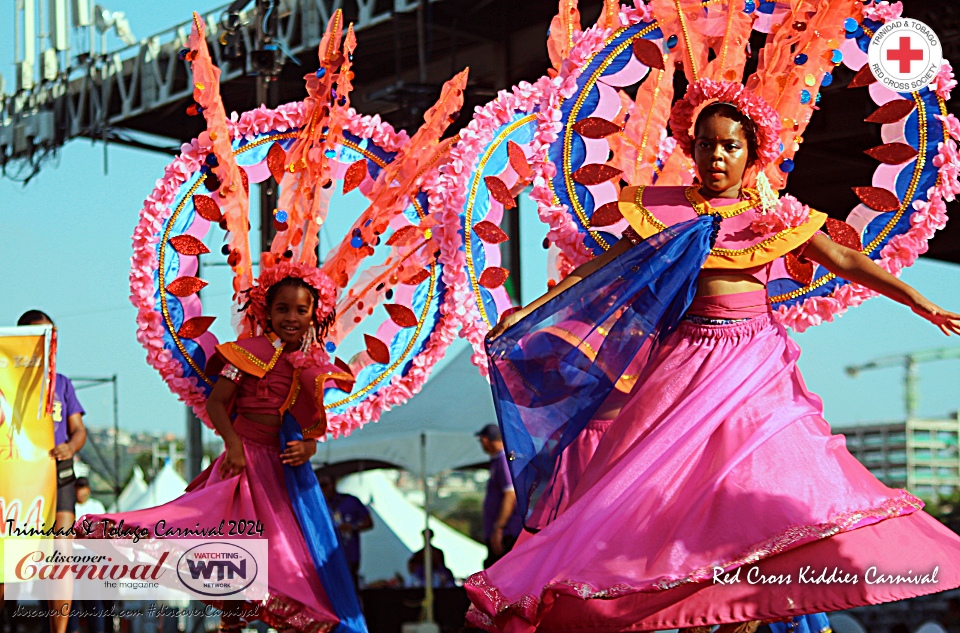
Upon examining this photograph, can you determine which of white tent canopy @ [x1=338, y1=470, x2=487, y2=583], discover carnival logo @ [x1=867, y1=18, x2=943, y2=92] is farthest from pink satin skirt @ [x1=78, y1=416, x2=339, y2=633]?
white tent canopy @ [x1=338, y1=470, x2=487, y2=583]

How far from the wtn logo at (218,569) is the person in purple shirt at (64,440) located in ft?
4.01

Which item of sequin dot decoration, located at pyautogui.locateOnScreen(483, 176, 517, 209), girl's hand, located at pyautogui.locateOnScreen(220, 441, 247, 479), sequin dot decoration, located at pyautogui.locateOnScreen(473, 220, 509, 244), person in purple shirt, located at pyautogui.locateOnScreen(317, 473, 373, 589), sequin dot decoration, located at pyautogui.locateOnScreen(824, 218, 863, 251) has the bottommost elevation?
girl's hand, located at pyautogui.locateOnScreen(220, 441, 247, 479)

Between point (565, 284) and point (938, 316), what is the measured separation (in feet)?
3.42

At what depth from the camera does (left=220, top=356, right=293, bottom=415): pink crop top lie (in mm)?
4633

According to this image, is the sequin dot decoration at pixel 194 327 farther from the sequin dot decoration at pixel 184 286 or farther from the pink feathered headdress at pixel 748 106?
the pink feathered headdress at pixel 748 106

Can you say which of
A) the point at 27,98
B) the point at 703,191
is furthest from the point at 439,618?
the point at 27,98

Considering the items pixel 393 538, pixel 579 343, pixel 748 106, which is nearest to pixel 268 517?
pixel 579 343

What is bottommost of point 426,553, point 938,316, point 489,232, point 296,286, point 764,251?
point 426,553

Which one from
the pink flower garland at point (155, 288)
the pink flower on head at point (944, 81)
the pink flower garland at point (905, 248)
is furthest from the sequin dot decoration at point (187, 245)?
the pink flower on head at point (944, 81)

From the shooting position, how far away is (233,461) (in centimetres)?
452

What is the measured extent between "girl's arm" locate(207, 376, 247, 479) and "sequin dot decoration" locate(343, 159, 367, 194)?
118 centimetres

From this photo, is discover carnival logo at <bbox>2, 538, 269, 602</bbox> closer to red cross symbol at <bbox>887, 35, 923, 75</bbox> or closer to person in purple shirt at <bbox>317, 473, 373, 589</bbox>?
red cross symbol at <bbox>887, 35, 923, 75</bbox>

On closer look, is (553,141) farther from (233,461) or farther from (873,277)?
(233,461)

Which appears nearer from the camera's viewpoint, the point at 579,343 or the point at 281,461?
the point at 579,343
